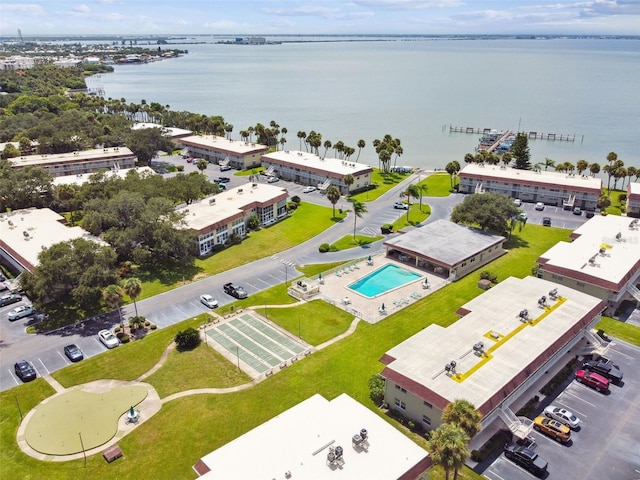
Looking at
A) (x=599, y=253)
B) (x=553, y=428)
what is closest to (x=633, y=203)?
(x=599, y=253)

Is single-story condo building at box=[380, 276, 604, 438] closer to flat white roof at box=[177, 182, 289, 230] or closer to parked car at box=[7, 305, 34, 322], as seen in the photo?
flat white roof at box=[177, 182, 289, 230]

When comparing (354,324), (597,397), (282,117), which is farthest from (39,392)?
(282,117)

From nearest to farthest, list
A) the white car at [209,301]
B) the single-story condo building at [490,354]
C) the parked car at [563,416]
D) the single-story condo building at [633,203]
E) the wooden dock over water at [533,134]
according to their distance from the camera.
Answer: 1. the single-story condo building at [490,354]
2. the parked car at [563,416]
3. the white car at [209,301]
4. the single-story condo building at [633,203]
5. the wooden dock over water at [533,134]

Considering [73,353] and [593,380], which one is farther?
[73,353]

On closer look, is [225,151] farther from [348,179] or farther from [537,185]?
[537,185]

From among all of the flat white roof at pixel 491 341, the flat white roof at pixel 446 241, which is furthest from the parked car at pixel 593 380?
the flat white roof at pixel 446 241

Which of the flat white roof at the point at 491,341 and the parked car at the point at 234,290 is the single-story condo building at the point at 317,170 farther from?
the flat white roof at the point at 491,341
